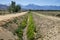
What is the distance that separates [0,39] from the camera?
720 inches

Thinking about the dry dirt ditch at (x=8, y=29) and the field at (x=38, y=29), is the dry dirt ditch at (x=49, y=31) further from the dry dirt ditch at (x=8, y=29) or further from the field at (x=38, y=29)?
the dry dirt ditch at (x=8, y=29)

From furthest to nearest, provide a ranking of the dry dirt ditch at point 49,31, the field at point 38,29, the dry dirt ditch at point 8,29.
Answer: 1. the dry dirt ditch at point 8,29
2. the field at point 38,29
3. the dry dirt ditch at point 49,31

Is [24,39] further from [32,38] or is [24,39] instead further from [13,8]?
[13,8]

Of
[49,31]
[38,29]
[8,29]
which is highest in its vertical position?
[49,31]

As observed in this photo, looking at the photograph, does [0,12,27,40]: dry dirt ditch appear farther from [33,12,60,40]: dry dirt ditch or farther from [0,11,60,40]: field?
[33,12,60,40]: dry dirt ditch

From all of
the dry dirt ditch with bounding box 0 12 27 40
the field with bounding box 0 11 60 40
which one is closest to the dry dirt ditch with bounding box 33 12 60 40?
the field with bounding box 0 11 60 40

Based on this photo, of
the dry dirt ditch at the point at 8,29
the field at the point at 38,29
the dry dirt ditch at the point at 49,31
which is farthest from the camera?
the dry dirt ditch at the point at 8,29

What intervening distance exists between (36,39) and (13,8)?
15741 centimetres

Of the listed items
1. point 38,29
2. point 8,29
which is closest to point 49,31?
point 8,29

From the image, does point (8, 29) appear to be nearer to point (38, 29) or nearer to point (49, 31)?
point (38, 29)

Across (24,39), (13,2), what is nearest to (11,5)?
(13,2)

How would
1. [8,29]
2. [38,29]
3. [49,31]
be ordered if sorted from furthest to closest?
[38,29], [8,29], [49,31]

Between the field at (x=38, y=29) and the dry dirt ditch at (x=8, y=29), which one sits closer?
the field at (x=38, y=29)

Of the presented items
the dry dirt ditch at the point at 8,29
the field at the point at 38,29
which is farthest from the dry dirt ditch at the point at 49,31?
the dry dirt ditch at the point at 8,29
